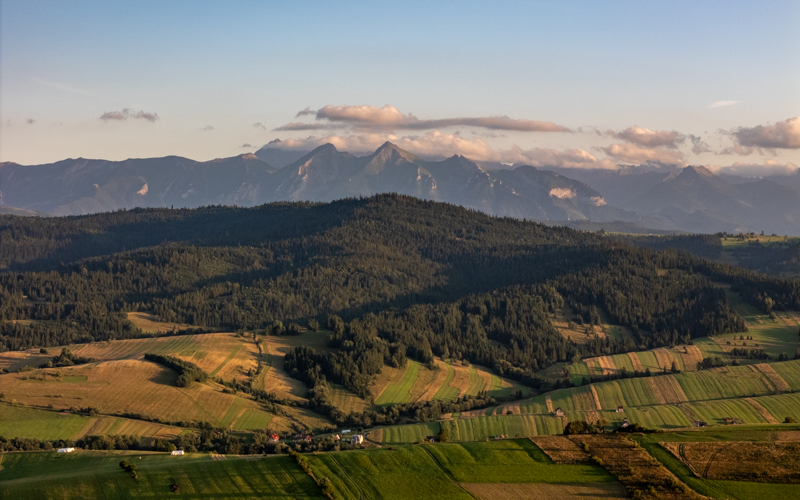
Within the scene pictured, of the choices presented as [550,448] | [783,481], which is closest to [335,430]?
[550,448]

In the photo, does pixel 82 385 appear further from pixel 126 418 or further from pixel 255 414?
pixel 255 414

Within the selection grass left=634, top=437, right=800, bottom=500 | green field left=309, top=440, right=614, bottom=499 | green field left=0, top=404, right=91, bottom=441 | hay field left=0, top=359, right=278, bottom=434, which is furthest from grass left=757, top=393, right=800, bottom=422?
green field left=0, top=404, right=91, bottom=441

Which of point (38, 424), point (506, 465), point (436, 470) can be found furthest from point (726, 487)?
point (38, 424)

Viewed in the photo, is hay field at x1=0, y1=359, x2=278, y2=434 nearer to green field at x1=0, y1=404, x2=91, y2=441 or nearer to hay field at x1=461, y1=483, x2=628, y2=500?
green field at x1=0, y1=404, x2=91, y2=441

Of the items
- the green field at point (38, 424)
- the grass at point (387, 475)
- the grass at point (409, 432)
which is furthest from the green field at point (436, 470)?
the green field at point (38, 424)

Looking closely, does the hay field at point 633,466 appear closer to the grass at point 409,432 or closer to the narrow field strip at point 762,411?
the grass at point 409,432

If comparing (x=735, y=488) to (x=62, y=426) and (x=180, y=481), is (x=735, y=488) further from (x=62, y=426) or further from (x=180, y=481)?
(x=62, y=426)
